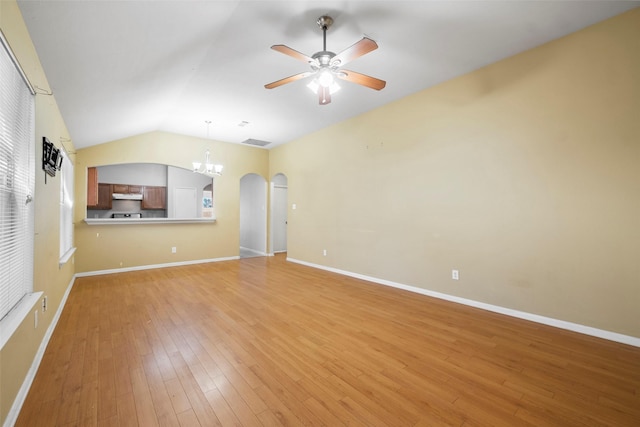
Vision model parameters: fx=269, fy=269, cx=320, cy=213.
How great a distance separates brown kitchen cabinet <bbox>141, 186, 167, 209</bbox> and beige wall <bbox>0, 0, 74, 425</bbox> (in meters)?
4.38

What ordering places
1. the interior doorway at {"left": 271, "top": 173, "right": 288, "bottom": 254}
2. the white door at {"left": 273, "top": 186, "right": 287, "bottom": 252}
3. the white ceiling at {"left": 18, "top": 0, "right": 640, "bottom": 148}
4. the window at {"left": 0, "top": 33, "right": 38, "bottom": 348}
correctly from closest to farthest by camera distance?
the window at {"left": 0, "top": 33, "right": 38, "bottom": 348} → the white ceiling at {"left": 18, "top": 0, "right": 640, "bottom": 148} → the interior doorway at {"left": 271, "top": 173, "right": 288, "bottom": 254} → the white door at {"left": 273, "top": 186, "right": 287, "bottom": 252}

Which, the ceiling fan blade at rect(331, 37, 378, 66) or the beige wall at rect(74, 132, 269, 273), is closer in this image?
the ceiling fan blade at rect(331, 37, 378, 66)

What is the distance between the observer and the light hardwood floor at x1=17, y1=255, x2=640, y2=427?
158cm

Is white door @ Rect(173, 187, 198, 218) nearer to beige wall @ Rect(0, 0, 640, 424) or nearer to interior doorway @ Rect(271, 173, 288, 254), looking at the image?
interior doorway @ Rect(271, 173, 288, 254)

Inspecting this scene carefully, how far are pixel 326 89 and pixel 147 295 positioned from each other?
3.62 metres

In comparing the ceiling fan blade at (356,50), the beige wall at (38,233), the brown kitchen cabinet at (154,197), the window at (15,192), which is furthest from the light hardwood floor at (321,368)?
the brown kitchen cabinet at (154,197)

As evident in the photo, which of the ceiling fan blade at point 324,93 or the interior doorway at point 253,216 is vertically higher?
the ceiling fan blade at point 324,93

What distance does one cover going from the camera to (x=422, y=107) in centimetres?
389

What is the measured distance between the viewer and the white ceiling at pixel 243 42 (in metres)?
1.96

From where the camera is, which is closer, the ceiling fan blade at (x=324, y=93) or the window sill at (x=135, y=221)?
the ceiling fan blade at (x=324, y=93)

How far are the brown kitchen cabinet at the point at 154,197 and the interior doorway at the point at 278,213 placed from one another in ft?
10.9

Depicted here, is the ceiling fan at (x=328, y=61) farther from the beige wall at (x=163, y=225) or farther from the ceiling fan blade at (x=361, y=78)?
the beige wall at (x=163, y=225)

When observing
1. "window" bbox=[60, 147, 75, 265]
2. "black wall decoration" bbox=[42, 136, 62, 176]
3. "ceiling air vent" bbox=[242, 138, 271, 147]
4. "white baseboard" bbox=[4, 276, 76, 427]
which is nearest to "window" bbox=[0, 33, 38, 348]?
"black wall decoration" bbox=[42, 136, 62, 176]

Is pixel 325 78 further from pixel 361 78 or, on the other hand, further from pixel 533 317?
pixel 533 317
